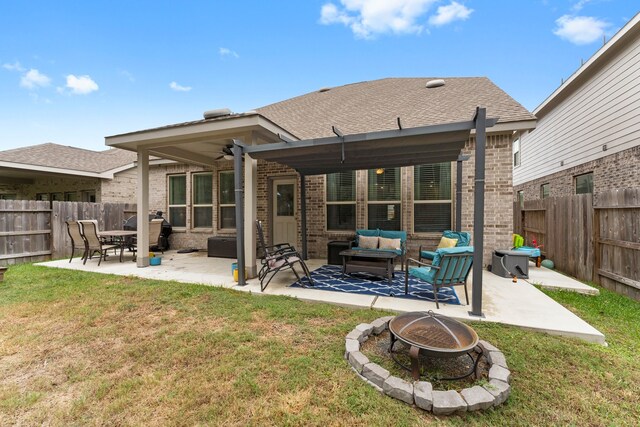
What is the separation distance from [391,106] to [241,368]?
8117 millimetres

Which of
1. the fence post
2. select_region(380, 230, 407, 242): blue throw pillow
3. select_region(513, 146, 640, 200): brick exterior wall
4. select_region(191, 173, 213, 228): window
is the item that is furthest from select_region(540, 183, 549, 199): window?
select_region(191, 173, 213, 228): window

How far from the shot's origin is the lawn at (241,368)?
189 centimetres

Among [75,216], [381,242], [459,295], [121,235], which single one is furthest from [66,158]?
[459,295]

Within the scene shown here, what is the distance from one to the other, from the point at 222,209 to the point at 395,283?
6.45m

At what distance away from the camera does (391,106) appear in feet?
27.1

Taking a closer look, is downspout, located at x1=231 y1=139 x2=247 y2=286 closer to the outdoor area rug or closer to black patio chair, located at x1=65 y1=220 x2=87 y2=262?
the outdoor area rug

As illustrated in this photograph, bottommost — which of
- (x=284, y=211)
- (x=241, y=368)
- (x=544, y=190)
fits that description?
(x=241, y=368)

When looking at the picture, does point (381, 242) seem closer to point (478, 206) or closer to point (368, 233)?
point (368, 233)

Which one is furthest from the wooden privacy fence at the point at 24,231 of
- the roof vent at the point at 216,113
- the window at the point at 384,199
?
the window at the point at 384,199

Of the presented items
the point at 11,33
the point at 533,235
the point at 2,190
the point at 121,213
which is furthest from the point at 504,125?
the point at 2,190

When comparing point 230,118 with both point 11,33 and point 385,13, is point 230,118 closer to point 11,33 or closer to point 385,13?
point 385,13

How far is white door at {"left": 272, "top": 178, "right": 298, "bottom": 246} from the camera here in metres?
8.18

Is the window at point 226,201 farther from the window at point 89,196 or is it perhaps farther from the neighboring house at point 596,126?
the neighboring house at point 596,126

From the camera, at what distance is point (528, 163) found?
12.3 metres
